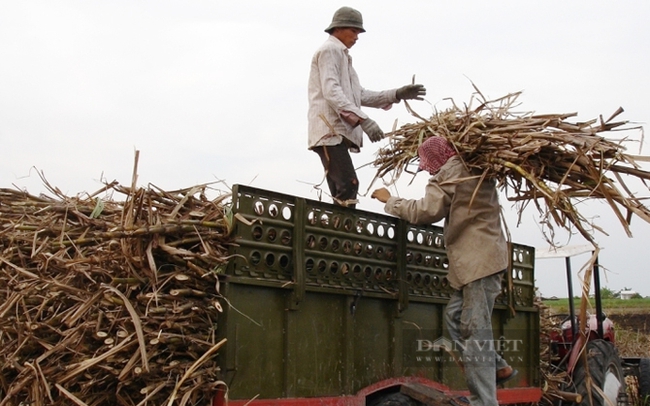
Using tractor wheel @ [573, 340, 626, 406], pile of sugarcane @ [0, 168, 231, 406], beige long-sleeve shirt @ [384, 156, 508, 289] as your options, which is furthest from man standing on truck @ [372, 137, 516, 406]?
tractor wheel @ [573, 340, 626, 406]

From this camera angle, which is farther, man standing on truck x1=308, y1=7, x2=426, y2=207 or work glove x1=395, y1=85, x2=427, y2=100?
work glove x1=395, y1=85, x2=427, y2=100

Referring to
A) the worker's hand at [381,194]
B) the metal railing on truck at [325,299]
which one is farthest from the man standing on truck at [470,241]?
the metal railing on truck at [325,299]

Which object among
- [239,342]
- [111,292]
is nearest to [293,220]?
[239,342]

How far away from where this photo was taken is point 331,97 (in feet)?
19.8

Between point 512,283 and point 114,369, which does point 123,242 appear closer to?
point 114,369

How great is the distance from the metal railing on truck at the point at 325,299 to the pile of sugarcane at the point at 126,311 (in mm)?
153

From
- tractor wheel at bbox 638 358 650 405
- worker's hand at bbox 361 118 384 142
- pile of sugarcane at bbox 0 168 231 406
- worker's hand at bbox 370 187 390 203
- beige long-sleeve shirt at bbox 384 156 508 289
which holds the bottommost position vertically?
tractor wheel at bbox 638 358 650 405

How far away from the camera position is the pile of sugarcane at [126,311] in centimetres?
431

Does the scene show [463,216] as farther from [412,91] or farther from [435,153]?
[412,91]

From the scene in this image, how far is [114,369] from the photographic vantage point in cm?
429

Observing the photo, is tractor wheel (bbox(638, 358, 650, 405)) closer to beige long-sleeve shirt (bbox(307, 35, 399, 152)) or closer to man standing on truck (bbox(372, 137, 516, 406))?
man standing on truck (bbox(372, 137, 516, 406))

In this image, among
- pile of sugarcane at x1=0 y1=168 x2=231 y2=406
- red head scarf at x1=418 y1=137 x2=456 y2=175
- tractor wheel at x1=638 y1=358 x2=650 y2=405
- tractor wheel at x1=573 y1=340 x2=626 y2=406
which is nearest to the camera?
pile of sugarcane at x1=0 y1=168 x2=231 y2=406

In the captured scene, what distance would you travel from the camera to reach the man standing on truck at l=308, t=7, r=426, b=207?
6.03 metres

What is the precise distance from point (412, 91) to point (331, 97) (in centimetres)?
92
